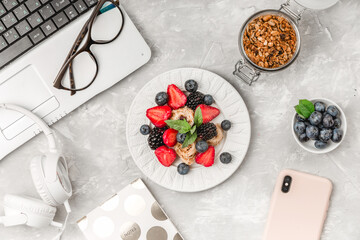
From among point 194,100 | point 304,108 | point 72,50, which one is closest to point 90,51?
point 72,50

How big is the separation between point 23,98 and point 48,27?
0.16 meters

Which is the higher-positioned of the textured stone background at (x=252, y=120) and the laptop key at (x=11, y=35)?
the laptop key at (x=11, y=35)

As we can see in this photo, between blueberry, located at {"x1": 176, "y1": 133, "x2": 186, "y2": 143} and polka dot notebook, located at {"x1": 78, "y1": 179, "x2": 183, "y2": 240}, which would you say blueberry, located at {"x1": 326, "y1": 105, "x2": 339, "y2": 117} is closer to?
blueberry, located at {"x1": 176, "y1": 133, "x2": 186, "y2": 143}

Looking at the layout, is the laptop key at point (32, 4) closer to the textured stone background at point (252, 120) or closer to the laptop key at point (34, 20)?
the laptop key at point (34, 20)

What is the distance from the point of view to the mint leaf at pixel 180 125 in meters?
0.84

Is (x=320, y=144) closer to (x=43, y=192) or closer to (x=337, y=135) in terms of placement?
(x=337, y=135)

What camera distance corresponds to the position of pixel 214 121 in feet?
2.98

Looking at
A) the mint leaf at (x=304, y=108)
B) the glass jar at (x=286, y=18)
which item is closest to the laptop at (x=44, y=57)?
the glass jar at (x=286, y=18)

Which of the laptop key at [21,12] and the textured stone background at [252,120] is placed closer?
the laptop key at [21,12]

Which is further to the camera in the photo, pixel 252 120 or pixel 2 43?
pixel 252 120

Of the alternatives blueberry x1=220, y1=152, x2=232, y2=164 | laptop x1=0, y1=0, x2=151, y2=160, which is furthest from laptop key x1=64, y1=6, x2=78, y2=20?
blueberry x1=220, y1=152, x2=232, y2=164

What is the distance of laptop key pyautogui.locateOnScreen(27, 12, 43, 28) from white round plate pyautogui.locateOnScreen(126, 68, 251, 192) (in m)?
0.26

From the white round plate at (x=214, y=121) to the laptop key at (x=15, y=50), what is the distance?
0.85 feet

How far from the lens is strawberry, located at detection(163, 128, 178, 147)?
86cm
